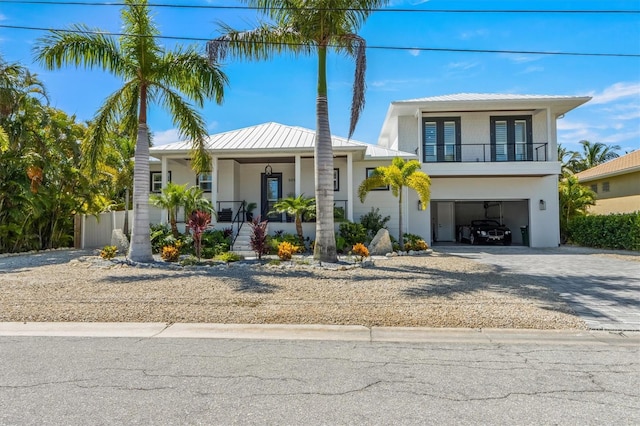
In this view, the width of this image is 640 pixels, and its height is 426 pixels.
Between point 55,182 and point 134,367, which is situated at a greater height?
point 55,182

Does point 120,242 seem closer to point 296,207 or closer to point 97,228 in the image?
point 97,228

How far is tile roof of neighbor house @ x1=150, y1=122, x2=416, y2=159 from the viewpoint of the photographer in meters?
16.6

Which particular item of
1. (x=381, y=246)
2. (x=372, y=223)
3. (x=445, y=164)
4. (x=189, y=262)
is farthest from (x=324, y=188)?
(x=445, y=164)

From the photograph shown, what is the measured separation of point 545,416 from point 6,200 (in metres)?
18.9

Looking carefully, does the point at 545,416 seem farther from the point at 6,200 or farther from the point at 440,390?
the point at 6,200

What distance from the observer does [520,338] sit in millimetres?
5586

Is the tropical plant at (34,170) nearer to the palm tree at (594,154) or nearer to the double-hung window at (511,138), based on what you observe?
the double-hung window at (511,138)

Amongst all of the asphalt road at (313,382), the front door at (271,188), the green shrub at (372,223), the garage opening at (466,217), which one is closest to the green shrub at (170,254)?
the asphalt road at (313,382)

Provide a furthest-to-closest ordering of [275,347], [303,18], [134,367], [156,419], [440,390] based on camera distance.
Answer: [303,18] < [275,347] < [134,367] < [440,390] < [156,419]

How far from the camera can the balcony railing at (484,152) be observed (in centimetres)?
2016

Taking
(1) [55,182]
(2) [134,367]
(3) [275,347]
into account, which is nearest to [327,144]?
(3) [275,347]

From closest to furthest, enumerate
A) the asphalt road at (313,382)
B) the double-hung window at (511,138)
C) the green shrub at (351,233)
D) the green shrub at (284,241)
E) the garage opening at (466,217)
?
the asphalt road at (313,382), the green shrub at (284,241), the green shrub at (351,233), the double-hung window at (511,138), the garage opening at (466,217)

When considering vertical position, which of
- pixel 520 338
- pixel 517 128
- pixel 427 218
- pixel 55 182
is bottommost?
pixel 520 338

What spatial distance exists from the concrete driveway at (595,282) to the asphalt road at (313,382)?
4.24ft
